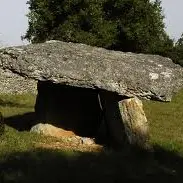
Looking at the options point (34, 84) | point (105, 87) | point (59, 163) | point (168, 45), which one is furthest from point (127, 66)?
point (168, 45)

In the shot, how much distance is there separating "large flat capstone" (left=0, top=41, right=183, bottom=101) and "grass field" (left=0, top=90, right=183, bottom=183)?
1.65 meters

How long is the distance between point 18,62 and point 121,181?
5283mm

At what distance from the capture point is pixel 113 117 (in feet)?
54.7

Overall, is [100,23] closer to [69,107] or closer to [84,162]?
[69,107]

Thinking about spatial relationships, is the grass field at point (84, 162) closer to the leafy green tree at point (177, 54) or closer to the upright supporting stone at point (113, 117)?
the upright supporting stone at point (113, 117)

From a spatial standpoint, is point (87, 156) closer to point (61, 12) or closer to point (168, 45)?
point (61, 12)

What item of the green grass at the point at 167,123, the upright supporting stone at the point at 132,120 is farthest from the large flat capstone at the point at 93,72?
the green grass at the point at 167,123

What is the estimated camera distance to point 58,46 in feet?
54.7

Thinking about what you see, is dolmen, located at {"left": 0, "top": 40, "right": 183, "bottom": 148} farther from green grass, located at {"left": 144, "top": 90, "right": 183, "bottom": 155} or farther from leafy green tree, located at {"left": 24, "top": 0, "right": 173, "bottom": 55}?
leafy green tree, located at {"left": 24, "top": 0, "right": 173, "bottom": 55}

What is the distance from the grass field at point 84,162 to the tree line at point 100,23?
16.5 metres

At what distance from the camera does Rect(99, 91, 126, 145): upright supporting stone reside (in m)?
16.1

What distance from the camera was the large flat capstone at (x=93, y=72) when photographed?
15.2m

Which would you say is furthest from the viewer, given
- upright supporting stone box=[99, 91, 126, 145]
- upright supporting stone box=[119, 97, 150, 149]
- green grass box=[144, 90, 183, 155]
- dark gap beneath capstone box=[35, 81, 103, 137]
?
dark gap beneath capstone box=[35, 81, 103, 137]

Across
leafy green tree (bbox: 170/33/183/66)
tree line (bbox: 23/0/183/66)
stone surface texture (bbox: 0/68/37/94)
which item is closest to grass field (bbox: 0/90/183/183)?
stone surface texture (bbox: 0/68/37/94)
